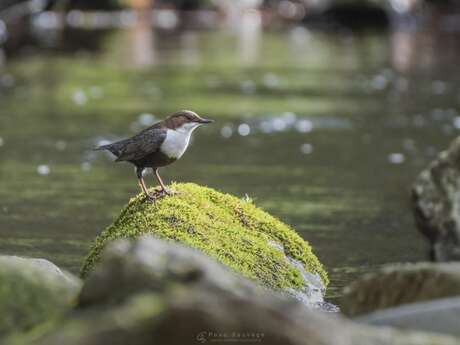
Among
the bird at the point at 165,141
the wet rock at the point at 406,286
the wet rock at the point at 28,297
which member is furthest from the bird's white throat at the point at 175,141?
the wet rock at the point at 28,297

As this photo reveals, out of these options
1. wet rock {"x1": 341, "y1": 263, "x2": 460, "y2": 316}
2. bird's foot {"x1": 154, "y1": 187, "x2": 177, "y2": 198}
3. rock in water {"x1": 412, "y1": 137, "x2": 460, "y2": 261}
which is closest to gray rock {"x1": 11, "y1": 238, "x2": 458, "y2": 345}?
wet rock {"x1": 341, "y1": 263, "x2": 460, "y2": 316}

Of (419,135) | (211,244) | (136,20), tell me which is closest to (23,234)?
(211,244)

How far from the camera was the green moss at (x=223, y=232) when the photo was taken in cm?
876

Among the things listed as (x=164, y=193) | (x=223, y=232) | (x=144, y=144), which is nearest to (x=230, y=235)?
(x=223, y=232)

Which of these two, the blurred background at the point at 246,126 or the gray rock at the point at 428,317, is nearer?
the gray rock at the point at 428,317

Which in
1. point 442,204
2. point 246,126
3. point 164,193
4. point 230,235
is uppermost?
point 164,193

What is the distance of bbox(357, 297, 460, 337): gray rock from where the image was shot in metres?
5.89

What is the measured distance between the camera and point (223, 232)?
898cm

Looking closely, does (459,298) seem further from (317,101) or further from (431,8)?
(431,8)

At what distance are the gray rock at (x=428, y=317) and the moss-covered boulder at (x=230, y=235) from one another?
2.55 m

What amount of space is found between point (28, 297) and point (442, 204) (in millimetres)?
5651

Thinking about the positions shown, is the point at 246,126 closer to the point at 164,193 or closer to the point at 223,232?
the point at 164,193

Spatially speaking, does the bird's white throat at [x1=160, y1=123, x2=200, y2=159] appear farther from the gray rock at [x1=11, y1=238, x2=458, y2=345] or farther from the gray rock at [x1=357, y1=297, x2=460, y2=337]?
the gray rock at [x1=11, y1=238, x2=458, y2=345]

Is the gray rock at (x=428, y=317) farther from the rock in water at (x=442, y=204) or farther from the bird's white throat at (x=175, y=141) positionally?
the rock in water at (x=442, y=204)
